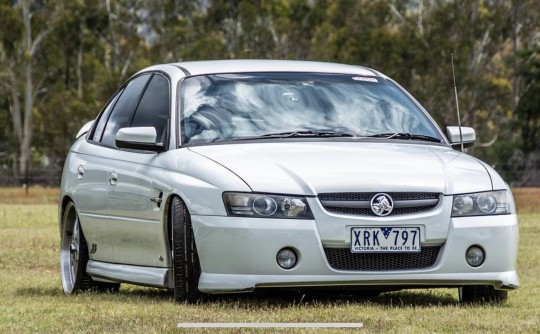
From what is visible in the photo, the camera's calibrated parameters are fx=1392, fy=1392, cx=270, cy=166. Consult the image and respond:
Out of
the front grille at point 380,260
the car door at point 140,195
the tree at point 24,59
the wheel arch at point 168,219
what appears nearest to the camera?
the front grille at point 380,260

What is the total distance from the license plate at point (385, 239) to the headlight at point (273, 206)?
28 centimetres

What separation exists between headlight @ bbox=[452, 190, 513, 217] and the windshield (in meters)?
1.04

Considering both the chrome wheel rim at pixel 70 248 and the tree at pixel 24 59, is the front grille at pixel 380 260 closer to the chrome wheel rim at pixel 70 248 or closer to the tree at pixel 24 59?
the chrome wheel rim at pixel 70 248

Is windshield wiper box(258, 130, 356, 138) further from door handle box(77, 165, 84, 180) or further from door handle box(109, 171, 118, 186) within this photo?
door handle box(77, 165, 84, 180)

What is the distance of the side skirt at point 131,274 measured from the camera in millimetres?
7797

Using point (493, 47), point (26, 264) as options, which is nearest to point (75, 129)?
point (493, 47)

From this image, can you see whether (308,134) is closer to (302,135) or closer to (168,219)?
(302,135)

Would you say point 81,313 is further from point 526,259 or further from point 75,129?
point 75,129

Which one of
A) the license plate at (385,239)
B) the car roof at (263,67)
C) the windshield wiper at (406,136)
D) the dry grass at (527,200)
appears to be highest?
the car roof at (263,67)

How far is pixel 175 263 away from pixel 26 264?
17.4 ft

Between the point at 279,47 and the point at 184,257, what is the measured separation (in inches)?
1992

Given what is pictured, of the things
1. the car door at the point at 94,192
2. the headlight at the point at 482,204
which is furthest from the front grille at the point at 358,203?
the car door at the point at 94,192

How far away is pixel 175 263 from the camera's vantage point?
7512 millimetres

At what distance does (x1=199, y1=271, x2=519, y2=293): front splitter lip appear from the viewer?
7.20m
